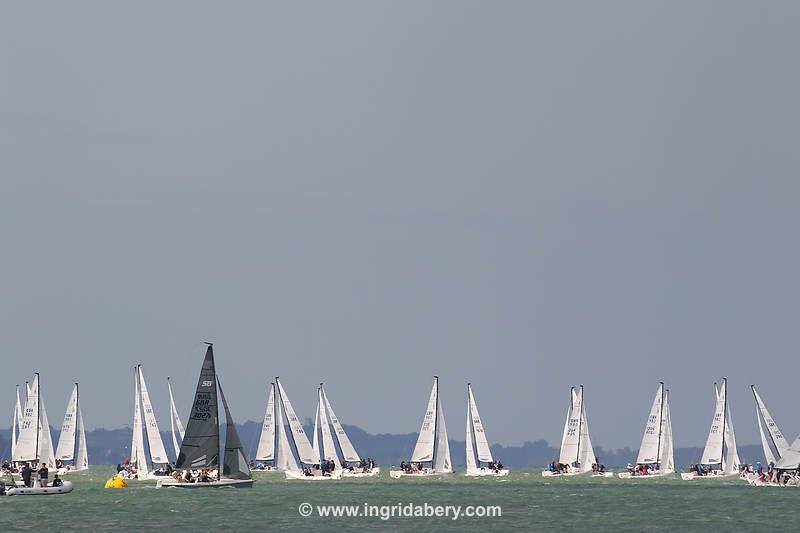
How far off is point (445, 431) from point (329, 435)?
12.4m

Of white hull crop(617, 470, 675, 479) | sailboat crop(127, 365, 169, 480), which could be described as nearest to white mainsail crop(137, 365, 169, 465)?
sailboat crop(127, 365, 169, 480)

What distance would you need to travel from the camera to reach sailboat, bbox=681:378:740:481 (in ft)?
543

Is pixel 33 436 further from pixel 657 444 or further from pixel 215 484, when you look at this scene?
pixel 657 444

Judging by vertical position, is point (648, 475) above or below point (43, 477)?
above

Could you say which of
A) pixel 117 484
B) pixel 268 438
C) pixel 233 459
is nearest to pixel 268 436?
pixel 268 438

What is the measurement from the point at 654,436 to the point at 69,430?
64103 mm

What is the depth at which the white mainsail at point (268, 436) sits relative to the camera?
164375mm

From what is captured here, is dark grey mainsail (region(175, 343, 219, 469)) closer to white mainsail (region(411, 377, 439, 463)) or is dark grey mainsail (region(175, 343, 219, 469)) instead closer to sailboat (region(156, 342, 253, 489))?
sailboat (region(156, 342, 253, 489))

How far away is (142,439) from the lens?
161250 millimetres
